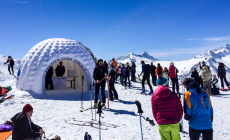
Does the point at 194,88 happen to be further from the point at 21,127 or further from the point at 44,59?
the point at 44,59

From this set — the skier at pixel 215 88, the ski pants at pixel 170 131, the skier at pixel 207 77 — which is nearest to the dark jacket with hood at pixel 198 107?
the ski pants at pixel 170 131

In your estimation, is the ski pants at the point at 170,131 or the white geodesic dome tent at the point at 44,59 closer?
the ski pants at the point at 170,131

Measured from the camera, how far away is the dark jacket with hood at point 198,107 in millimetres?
Answer: 2551

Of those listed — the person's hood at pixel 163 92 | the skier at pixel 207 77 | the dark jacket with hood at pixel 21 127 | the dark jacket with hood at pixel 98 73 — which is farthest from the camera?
the skier at pixel 207 77

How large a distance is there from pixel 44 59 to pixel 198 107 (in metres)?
8.36

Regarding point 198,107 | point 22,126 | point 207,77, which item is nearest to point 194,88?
point 198,107

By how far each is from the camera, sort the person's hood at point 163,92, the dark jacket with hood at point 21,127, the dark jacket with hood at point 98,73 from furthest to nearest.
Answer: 1. the dark jacket with hood at point 98,73
2. the dark jacket with hood at point 21,127
3. the person's hood at point 163,92

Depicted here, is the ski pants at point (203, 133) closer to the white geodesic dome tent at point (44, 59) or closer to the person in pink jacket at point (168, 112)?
the person in pink jacket at point (168, 112)

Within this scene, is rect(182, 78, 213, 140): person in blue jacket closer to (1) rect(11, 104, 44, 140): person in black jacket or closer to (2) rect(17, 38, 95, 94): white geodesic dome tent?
(1) rect(11, 104, 44, 140): person in black jacket

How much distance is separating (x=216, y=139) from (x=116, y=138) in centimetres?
231

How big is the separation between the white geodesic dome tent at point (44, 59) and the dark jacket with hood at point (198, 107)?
25.6 ft

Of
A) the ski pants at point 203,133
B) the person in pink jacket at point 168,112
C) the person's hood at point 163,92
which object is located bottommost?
the ski pants at point 203,133

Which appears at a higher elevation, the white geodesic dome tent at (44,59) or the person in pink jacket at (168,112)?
the white geodesic dome tent at (44,59)

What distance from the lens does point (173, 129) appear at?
2.50 meters
